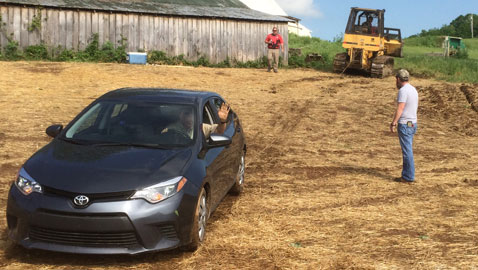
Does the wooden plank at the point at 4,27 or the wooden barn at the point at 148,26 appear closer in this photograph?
the wooden plank at the point at 4,27

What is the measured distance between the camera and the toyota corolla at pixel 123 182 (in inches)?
211

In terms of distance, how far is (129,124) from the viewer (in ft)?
22.6

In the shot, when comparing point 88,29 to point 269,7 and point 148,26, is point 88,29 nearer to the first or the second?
point 148,26

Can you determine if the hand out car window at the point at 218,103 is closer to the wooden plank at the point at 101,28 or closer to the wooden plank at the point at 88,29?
the wooden plank at the point at 88,29

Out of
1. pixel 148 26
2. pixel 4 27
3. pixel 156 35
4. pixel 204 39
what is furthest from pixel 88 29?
pixel 204 39

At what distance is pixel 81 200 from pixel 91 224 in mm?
241

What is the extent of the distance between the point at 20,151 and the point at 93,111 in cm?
463

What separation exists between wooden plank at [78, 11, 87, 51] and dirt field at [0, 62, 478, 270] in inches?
139

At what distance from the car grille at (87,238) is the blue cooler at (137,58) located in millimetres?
22822

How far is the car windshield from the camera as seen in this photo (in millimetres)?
6621

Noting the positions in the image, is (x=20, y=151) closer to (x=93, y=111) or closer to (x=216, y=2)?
(x=93, y=111)

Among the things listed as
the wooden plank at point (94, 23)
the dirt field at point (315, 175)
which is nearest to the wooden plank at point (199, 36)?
the wooden plank at point (94, 23)

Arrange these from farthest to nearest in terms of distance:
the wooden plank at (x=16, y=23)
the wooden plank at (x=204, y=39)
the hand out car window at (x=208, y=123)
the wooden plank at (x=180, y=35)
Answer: the wooden plank at (x=204, y=39) → the wooden plank at (x=180, y=35) → the wooden plank at (x=16, y=23) → the hand out car window at (x=208, y=123)

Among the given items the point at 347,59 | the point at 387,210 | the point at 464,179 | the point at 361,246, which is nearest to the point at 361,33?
the point at 347,59
